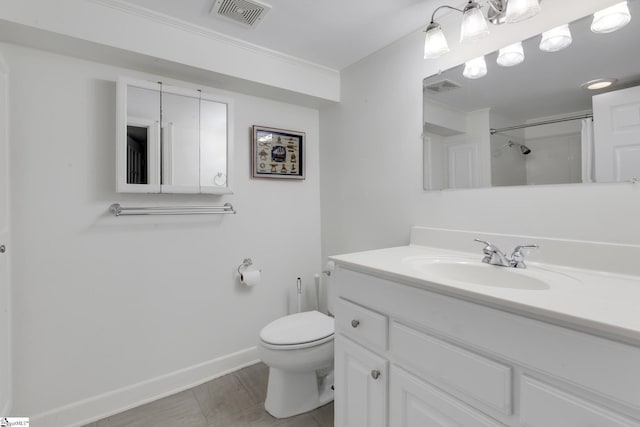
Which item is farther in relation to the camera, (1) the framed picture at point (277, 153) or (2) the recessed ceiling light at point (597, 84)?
(1) the framed picture at point (277, 153)

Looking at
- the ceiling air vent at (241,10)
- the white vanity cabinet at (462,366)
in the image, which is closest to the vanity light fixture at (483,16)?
the ceiling air vent at (241,10)

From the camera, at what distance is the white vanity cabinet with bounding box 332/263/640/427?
0.64m

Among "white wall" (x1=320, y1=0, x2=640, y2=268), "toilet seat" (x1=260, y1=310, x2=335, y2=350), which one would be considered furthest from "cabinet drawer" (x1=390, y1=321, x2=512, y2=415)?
"white wall" (x1=320, y1=0, x2=640, y2=268)

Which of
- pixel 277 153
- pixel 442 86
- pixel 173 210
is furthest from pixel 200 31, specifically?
pixel 442 86

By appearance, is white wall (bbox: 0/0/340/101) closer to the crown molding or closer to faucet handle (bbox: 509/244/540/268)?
the crown molding

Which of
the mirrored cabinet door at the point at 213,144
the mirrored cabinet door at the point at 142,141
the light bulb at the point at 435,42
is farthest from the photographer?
the mirrored cabinet door at the point at 213,144

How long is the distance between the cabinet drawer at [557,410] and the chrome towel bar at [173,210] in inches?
68.6

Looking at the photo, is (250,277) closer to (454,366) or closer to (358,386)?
(358,386)

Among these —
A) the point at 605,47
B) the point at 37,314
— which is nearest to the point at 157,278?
the point at 37,314

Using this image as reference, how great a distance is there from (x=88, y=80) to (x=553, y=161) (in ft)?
7.51

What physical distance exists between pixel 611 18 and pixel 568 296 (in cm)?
105

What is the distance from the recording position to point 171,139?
1.78m

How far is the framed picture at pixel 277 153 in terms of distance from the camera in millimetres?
2143

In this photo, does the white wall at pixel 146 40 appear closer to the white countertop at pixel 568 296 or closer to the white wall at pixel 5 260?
the white wall at pixel 5 260
